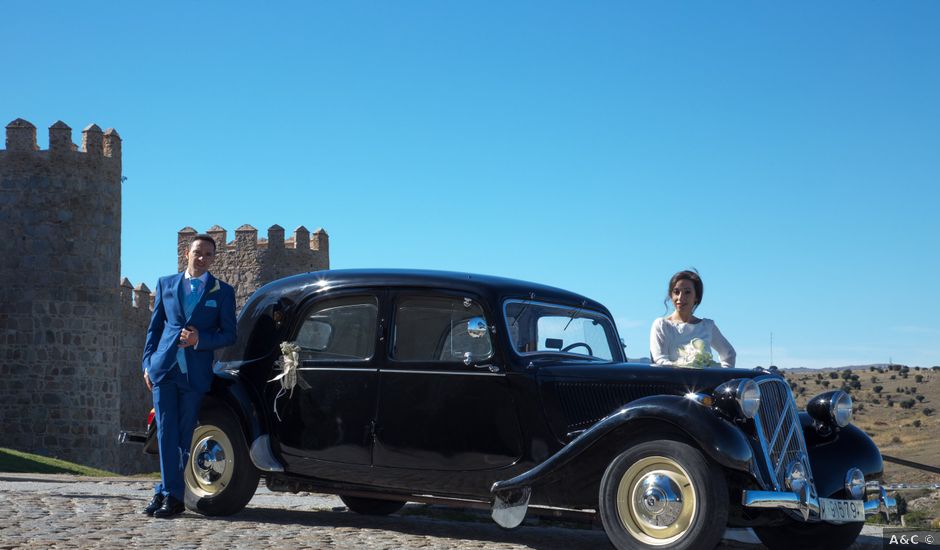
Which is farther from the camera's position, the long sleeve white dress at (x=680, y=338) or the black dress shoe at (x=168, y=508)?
the long sleeve white dress at (x=680, y=338)

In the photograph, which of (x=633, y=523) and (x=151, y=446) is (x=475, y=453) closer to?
(x=633, y=523)

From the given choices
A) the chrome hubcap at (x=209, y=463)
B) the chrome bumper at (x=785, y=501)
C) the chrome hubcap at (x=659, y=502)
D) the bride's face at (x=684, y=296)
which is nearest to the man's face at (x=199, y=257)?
the chrome hubcap at (x=209, y=463)

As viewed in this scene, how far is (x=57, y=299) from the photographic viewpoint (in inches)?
985

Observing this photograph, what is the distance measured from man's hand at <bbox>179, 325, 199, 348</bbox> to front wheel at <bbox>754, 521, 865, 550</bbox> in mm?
3784

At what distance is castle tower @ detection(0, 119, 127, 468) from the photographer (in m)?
24.8

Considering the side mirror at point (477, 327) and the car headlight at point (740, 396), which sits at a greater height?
the side mirror at point (477, 327)

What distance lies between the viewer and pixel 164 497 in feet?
24.2

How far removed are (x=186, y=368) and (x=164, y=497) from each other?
84 cm

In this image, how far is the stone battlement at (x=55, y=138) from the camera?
83.3 feet

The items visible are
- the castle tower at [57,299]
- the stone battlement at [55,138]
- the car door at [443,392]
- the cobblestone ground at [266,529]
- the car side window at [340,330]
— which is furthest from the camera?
the stone battlement at [55,138]

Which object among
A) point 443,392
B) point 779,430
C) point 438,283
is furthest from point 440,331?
point 779,430

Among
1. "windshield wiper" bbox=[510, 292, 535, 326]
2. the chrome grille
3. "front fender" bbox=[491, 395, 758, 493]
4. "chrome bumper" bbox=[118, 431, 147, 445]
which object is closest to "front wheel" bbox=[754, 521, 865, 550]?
the chrome grille

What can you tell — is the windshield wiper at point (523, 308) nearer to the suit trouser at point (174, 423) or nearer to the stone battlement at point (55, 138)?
the suit trouser at point (174, 423)

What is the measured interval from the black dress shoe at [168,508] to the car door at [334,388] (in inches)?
31.3
